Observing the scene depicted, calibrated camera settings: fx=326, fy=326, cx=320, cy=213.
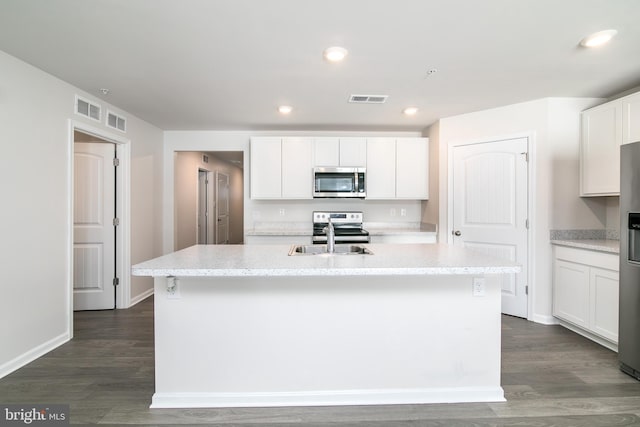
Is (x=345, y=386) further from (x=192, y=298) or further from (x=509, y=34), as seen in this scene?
(x=509, y=34)

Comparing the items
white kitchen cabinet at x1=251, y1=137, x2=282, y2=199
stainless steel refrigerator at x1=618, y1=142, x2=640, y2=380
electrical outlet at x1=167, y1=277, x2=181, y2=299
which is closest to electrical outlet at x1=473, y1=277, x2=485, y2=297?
stainless steel refrigerator at x1=618, y1=142, x2=640, y2=380

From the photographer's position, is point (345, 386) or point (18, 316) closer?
point (345, 386)

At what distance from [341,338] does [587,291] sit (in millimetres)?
2404

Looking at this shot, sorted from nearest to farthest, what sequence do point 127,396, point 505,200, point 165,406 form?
point 165,406 < point 127,396 < point 505,200

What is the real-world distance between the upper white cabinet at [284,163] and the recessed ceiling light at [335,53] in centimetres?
199

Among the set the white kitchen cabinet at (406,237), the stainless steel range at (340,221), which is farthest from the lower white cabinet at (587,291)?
the stainless steel range at (340,221)

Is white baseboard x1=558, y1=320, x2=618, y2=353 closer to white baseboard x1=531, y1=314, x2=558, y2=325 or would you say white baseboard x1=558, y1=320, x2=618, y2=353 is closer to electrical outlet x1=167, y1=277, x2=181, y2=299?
white baseboard x1=531, y1=314, x2=558, y2=325

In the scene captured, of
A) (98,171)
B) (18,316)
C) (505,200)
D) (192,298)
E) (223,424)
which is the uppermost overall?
(98,171)

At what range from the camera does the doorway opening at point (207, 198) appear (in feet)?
16.8

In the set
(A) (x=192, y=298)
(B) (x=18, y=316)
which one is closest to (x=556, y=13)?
(A) (x=192, y=298)

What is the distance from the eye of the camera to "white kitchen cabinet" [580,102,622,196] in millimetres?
2910

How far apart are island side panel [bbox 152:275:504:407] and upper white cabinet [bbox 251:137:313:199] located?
2466mm

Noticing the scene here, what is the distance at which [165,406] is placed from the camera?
195 cm

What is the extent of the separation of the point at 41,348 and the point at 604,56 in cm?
490
